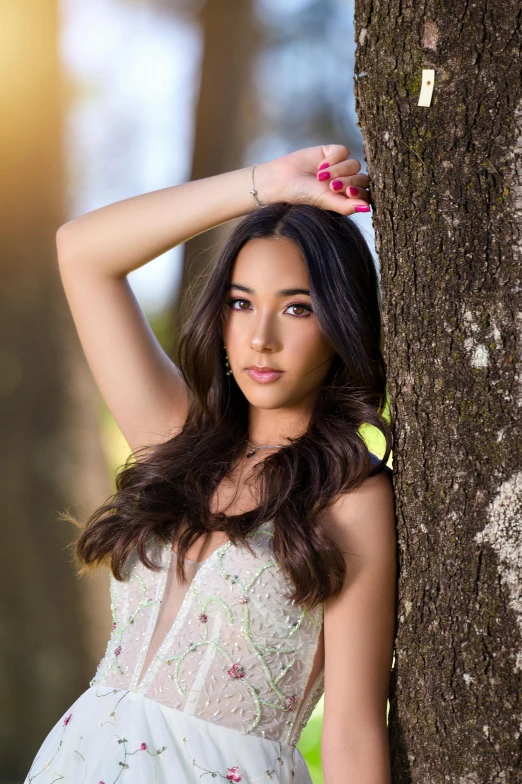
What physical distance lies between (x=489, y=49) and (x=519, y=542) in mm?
728

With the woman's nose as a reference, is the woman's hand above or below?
above

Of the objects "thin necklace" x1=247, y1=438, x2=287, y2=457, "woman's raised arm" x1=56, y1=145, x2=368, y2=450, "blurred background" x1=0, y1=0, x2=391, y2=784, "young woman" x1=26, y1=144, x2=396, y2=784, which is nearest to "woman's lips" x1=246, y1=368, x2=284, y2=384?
"young woman" x1=26, y1=144, x2=396, y2=784

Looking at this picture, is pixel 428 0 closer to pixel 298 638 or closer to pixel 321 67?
pixel 298 638

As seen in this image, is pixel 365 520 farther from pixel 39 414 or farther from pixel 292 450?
pixel 39 414

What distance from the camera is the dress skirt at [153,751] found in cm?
155

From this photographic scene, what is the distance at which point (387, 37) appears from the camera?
135 cm

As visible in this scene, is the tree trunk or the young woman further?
the tree trunk

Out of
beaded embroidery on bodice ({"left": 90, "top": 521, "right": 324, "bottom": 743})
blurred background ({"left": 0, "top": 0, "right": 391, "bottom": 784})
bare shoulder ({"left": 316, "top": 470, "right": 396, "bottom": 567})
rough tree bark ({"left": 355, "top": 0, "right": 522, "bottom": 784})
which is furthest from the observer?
blurred background ({"left": 0, "top": 0, "right": 391, "bottom": 784})

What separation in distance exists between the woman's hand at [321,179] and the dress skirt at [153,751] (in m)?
1.00

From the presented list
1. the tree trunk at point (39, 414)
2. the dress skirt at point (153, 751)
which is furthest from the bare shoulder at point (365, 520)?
the tree trunk at point (39, 414)

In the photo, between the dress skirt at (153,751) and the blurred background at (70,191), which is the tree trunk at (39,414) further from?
the dress skirt at (153,751)

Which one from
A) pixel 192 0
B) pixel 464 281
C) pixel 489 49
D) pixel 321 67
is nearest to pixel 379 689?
pixel 464 281

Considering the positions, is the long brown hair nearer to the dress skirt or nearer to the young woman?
the young woman

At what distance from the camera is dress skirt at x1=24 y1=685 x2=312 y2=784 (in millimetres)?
1552
